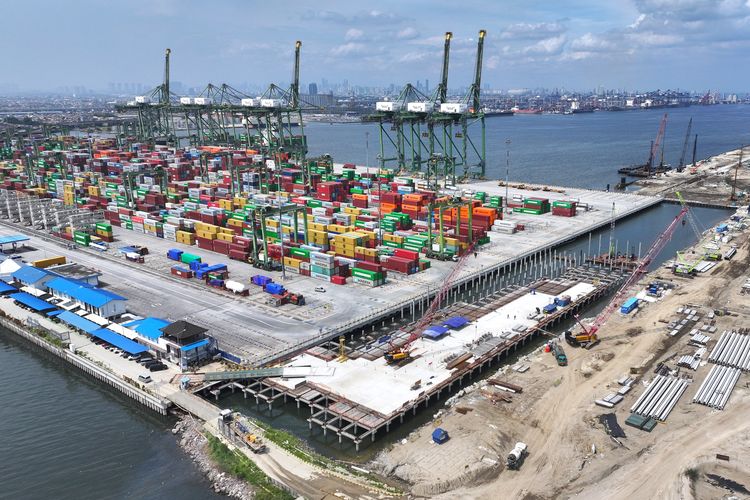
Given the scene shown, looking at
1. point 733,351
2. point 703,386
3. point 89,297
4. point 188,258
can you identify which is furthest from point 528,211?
point 89,297

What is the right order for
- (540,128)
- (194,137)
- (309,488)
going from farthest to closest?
(540,128) < (194,137) < (309,488)

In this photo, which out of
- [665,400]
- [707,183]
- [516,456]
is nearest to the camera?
[516,456]

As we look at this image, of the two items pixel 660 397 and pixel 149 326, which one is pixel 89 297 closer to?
pixel 149 326

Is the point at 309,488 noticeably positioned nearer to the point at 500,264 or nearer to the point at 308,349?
the point at 308,349

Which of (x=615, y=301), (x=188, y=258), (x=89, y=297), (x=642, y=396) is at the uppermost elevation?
(x=89, y=297)

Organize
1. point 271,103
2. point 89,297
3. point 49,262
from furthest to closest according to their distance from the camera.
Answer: point 271,103 < point 49,262 < point 89,297

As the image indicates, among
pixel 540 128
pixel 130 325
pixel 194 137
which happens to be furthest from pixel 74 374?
pixel 540 128

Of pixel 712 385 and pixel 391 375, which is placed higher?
pixel 712 385

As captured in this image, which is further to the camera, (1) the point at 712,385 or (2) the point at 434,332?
(2) the point at 434,332

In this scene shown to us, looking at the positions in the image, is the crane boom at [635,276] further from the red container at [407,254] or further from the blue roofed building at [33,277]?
the blue roofed building at [33,277]
